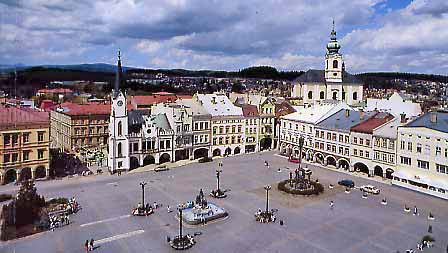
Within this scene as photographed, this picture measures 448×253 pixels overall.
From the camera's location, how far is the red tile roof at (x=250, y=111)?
73463mm

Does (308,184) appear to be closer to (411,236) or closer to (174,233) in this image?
(411,236)

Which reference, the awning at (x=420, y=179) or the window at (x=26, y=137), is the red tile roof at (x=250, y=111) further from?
the window at (x=26, y=137)

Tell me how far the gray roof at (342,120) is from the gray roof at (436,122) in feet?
33.8

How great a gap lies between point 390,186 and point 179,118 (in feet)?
101

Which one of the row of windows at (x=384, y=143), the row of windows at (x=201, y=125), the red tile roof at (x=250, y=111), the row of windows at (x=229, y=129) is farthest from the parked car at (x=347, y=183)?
the red tile roof at (x=250, y=111)

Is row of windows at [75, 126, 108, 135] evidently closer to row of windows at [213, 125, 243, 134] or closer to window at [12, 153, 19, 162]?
row of windows at [213, 125, 243, 134]

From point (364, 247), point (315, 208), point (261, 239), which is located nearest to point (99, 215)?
point (261, 239)

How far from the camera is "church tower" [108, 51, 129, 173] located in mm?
57500

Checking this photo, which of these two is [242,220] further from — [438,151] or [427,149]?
[438,151]

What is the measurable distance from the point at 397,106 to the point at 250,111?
1198 inches

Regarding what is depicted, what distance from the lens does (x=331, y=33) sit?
9600cm

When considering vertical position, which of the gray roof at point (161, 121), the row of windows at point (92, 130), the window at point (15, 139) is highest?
the gray roof at point (161, 121)

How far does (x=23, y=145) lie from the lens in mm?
51656

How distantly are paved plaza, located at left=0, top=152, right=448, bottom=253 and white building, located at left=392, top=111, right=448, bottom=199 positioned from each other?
1629mm
